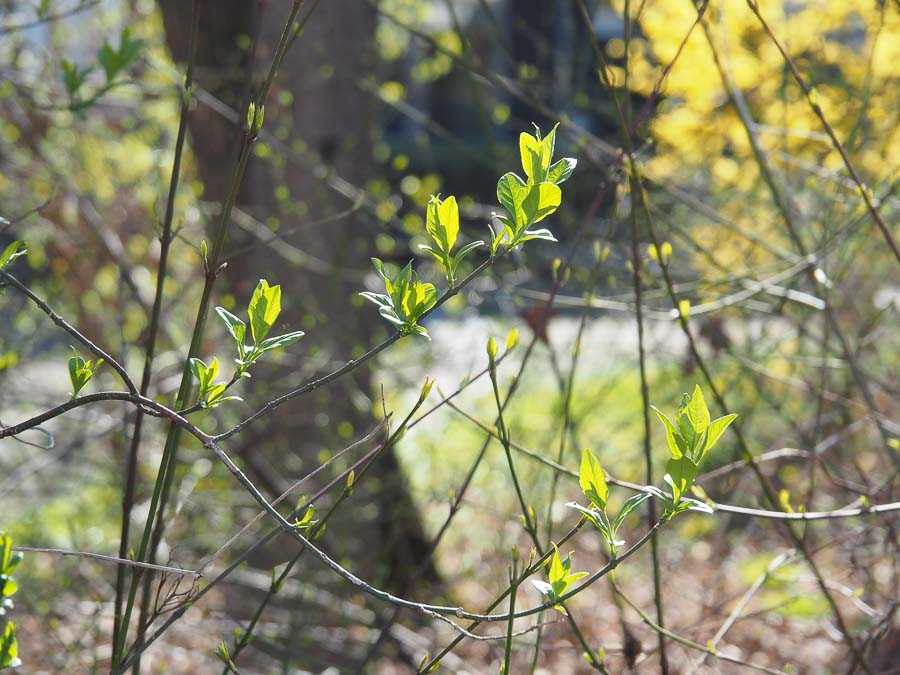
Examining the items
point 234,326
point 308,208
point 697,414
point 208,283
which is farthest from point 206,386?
point 308,208

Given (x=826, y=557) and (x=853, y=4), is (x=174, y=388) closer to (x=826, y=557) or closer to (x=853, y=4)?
(x=826, y=557)

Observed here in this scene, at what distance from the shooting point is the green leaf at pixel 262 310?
44.0 inches

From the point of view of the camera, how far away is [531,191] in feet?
3.53

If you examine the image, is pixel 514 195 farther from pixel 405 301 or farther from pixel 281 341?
pixel 281 341

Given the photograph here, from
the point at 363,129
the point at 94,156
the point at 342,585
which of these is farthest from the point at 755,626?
the point at 94,156

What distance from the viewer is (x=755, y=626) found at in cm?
459

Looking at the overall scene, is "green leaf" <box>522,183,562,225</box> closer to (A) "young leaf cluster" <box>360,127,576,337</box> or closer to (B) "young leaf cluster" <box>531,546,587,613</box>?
(A) "young leaf cluster" <box>360,127,576,337</box>

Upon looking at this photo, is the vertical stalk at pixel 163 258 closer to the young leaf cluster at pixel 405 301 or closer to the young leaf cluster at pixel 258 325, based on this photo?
the young leaf cluster at pixel 258 325

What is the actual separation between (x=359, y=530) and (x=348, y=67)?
6.12 feet

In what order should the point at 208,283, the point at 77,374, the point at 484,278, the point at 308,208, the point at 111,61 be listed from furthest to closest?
the point at 308,208, the point at 484,278, the point at 111,61, the point at 208,283, the point at 77,374

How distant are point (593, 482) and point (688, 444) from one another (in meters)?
0.11

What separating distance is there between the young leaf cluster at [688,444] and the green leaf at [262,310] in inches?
16.7

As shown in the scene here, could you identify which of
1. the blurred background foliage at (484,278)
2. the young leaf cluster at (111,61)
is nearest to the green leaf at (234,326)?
the young leaf cluster at (111,61)

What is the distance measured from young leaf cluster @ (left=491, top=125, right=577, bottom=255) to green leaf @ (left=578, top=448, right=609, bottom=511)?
0.24m
